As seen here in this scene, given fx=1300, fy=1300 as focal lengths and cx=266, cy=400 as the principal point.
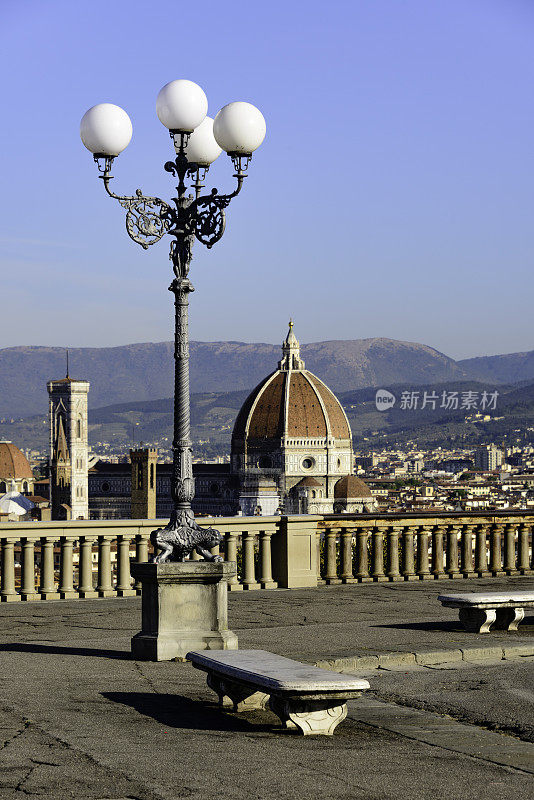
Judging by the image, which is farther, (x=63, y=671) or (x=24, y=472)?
(x=24, y=472)

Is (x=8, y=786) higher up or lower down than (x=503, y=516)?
lower down

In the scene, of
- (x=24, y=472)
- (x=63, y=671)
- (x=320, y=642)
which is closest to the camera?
(x=63, y=671)

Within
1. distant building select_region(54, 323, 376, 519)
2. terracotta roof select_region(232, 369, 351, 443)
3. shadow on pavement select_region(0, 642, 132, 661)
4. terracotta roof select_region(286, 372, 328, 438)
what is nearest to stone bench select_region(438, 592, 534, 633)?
shadow on pavement select_region(0, 642, 132, 661)

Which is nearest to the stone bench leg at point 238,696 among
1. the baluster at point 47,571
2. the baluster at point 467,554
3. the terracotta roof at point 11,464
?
the baluster at point 47,571

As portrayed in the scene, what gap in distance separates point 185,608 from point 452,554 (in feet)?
21.4

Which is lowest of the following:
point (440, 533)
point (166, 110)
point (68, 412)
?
point (440, 533)

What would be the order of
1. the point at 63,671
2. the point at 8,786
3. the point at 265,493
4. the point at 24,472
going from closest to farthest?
the point at 8,786, the point at 63,671, the point at 265,493, the point at 24,472

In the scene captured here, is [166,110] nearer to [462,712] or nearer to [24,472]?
[462,712]

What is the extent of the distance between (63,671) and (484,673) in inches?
107

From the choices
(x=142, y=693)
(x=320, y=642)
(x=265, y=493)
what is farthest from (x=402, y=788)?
(x=265, y=493)

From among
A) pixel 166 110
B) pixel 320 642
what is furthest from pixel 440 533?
pixel 166 110

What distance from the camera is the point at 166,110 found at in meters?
9.60

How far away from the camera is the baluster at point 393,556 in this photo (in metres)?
14.4

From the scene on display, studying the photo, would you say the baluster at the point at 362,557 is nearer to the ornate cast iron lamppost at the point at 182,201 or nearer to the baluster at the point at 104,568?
the baluster at the point at 104,568
